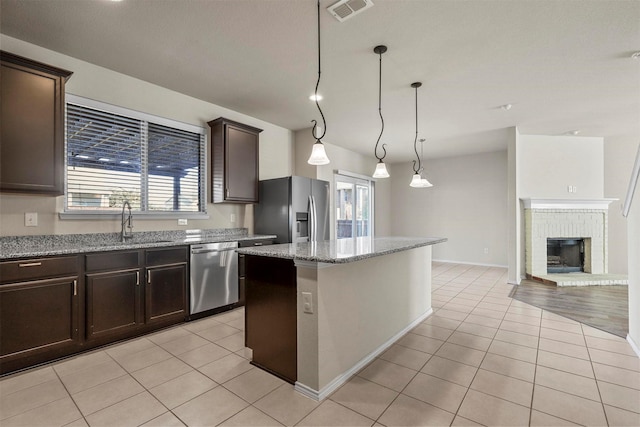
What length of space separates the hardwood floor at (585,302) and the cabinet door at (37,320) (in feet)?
16.2

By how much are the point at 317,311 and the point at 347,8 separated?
2115mm

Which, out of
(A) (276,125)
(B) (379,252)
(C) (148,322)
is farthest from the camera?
(A) (276,125)

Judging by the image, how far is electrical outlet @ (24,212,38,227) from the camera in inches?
102

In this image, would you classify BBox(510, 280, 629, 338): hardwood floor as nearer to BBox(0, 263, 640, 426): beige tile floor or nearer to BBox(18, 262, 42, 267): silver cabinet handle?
BBox(0, 263, 640, 426): beige tile floor

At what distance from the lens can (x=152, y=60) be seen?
9.61 ft

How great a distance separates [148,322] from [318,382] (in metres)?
1.93

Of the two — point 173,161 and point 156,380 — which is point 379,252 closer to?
point 156,380

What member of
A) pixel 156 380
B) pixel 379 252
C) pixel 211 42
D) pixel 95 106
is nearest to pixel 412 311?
pixel 379 252

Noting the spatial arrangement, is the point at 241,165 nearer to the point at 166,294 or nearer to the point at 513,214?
the point at 166,294

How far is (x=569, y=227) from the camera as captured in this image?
5.58 meters

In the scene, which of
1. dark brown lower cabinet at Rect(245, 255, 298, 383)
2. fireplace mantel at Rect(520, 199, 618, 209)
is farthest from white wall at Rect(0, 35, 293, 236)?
fireplace mantel at Rect(520, 199, 618, 209)

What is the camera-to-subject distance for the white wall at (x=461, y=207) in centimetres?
677

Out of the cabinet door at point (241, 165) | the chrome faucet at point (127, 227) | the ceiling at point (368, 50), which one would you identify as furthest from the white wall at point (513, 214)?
the chrome faucet at point (127, 227)

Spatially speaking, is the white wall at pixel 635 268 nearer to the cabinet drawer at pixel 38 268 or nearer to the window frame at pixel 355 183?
the window frame at pixel 355 183
